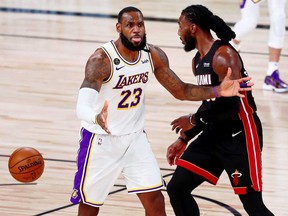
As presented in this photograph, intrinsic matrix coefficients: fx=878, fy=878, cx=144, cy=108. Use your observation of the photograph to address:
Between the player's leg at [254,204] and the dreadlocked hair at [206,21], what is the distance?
3.53 feet

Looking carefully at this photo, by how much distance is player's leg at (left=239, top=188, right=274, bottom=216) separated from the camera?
576cm

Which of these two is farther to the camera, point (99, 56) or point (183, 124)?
point (183, 124)

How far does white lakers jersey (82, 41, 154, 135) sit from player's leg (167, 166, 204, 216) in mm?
462

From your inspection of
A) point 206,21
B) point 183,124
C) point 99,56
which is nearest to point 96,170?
point 183,124

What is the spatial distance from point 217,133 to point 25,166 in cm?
153

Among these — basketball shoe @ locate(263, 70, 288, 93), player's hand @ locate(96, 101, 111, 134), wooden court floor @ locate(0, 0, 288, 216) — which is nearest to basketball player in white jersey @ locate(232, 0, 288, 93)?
basketball shoe @ locate(263, 70, 288, 93)

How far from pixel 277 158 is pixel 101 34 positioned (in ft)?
19.9

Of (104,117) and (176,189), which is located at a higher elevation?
(104,117)

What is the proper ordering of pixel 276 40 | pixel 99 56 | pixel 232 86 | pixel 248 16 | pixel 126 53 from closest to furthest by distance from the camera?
pixel 232 86
pixel 99 56
pixel 126 53
pixel 276 40
pixel 248 16

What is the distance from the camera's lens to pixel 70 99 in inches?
421

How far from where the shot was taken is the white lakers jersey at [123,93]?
5.91m

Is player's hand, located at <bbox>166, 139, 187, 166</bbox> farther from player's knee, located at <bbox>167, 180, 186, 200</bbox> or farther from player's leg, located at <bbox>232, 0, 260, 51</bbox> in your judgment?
player's leg, located at <bbox>232, 0, 260, 51</bbox>

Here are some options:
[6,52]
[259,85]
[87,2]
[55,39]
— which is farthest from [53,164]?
[87,2]

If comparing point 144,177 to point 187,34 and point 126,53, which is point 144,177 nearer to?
point 126,53
